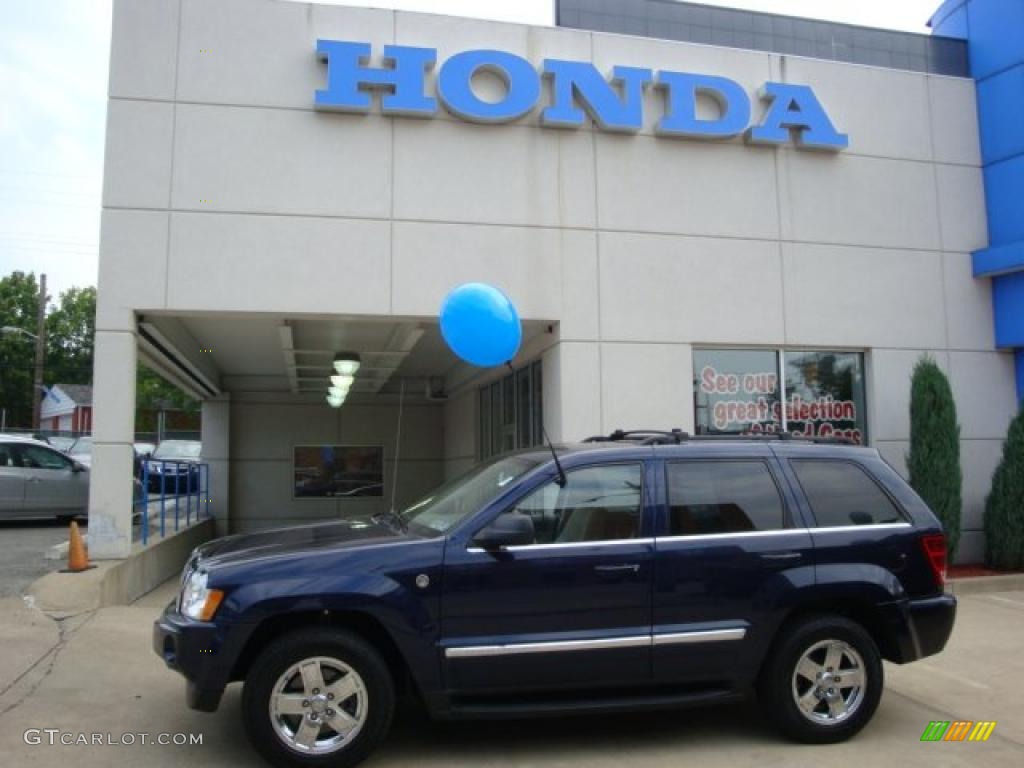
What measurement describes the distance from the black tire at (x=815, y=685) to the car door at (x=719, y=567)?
0.17 m

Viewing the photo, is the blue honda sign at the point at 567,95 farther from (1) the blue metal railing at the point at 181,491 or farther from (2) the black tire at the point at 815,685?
(2) the black tire at the point at 815,685

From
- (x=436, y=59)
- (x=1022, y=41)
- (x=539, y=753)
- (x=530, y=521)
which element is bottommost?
(x=539, y=753)

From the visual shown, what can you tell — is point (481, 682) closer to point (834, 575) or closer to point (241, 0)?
point (834, 575)

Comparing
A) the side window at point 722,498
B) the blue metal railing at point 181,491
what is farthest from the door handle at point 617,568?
the blue metal railing at point 181,491

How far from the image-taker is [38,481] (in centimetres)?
1505

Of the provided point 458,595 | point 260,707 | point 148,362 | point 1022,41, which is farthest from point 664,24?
point 260,707

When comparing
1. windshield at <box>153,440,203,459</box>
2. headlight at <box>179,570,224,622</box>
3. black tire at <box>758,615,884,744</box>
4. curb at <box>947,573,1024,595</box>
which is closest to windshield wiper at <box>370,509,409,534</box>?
headlight at <box>179,570,224,622</box>

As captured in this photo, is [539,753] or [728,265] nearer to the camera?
[539,753]

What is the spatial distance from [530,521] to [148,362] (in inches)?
362

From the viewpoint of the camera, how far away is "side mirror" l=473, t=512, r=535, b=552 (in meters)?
4.57

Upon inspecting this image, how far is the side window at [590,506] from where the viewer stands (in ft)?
15.9

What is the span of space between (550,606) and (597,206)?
6.42m

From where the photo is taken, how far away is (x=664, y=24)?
11547 mm

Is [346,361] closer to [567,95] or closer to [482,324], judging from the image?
[567,95]
